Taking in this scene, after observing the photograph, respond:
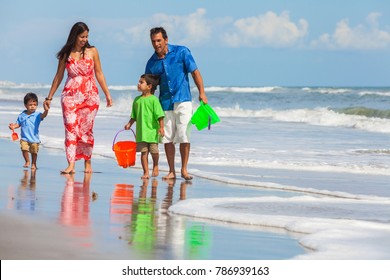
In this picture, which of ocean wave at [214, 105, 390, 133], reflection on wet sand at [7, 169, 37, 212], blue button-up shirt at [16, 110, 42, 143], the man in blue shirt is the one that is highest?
the man in blue shirt

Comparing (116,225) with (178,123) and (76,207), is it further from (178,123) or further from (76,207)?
(178,123)

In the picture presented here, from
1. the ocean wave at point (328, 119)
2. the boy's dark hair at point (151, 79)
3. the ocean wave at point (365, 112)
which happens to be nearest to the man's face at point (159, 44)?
the boy's dark hair at point (151, 79)

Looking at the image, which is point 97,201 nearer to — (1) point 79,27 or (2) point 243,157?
(1) point 79,27

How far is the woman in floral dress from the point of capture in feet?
37.9

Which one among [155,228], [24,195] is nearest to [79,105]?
[24,195]

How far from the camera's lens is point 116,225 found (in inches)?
306

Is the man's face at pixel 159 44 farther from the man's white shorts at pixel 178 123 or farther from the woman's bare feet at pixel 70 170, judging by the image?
the woman's bare feet at pixel 70 170

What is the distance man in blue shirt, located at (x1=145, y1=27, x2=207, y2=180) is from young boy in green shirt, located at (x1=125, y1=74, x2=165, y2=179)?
106mm

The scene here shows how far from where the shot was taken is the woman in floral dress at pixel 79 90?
1155 centimetres

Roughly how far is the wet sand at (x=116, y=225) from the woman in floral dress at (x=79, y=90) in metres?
0.63

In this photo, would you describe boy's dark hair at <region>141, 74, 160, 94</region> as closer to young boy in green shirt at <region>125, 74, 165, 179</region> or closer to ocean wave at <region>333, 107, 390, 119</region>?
young boy in green shirt at <region>125, 74, 165, 179</region>

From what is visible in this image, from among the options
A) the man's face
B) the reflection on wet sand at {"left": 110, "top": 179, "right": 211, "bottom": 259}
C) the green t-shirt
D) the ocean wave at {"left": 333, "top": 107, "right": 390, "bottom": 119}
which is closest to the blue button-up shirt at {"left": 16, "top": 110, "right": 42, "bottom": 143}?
the green t-shirt

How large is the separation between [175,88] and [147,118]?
0.50 metres

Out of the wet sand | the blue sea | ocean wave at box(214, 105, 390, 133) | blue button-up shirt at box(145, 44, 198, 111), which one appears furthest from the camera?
ocean wave at box(214, 105, 390, 133)
